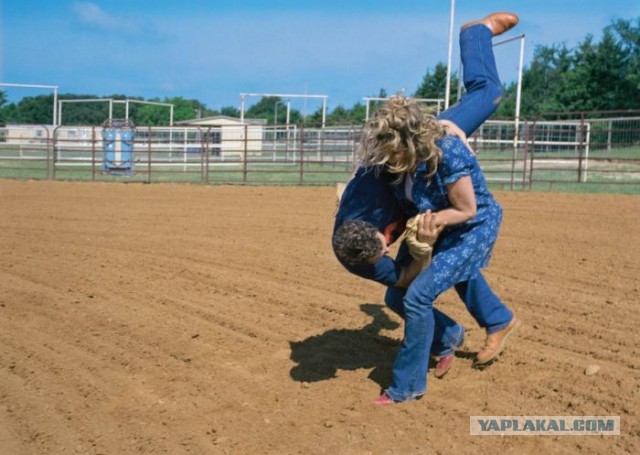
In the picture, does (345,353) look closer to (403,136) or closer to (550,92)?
(403,136)

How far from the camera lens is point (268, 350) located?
477cm

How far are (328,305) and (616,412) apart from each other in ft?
8.96

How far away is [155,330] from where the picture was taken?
5176 mm

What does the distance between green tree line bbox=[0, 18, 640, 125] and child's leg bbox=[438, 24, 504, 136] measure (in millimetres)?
33019

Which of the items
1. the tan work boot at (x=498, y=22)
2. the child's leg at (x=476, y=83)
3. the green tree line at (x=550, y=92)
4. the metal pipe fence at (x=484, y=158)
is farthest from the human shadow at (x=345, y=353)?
the green tree line at (x=550, y=92)

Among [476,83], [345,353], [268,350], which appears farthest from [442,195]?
[268,350]

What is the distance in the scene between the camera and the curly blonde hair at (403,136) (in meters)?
3.46

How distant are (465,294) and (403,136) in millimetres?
1171

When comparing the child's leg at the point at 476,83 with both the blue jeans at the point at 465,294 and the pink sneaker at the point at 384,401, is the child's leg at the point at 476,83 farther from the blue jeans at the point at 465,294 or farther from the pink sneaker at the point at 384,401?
the pink sneaker at the point at 384,401

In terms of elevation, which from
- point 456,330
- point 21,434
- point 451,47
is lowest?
point 21,434

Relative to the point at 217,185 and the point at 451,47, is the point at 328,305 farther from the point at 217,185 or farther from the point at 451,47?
the point at 451,47

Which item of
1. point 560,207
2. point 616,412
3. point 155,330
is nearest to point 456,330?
point 616,412

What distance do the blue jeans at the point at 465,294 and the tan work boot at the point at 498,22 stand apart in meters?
0.05

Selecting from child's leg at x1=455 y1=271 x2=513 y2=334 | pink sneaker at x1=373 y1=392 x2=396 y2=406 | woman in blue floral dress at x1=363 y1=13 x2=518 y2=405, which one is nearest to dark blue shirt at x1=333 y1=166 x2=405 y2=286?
woman in blue floral dress at x1=363 y1=13 x2=518 y2=405
